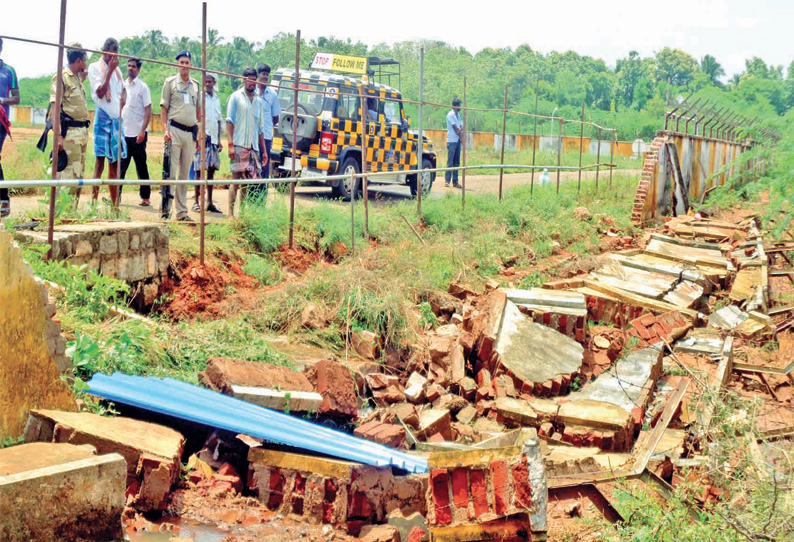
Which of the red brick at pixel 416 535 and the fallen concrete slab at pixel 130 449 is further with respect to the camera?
the red brick at pixel 416 535

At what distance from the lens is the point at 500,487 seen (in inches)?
168

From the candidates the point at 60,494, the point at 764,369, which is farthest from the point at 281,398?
the point at 764,369

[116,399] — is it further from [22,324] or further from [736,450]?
[736,450]

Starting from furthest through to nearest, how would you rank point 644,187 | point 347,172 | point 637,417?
point 644,187, point 347,172, point 637,417

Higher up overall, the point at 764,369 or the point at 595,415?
the point at 764,369

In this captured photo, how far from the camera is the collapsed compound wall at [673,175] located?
1544 cm

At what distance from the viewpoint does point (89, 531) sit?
390 centimetres

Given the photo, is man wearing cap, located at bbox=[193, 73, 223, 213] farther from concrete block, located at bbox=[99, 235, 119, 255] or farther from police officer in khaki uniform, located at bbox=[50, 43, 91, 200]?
concrete block, located at bbox=[99, 235, 119, 255]

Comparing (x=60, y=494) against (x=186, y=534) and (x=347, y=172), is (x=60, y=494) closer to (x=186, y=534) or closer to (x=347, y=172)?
(x=186, y=534)

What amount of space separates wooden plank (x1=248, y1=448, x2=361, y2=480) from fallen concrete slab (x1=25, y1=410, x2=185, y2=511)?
1.56ft

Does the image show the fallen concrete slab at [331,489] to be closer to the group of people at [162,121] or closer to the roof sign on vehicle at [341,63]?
the group of people at [162,121]

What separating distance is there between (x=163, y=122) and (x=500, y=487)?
6811 mm

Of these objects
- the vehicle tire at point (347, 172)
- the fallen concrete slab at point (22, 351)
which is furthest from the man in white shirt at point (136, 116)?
the fallen concrete slab at point (22, 351)

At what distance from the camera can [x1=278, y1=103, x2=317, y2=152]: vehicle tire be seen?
1405cm
